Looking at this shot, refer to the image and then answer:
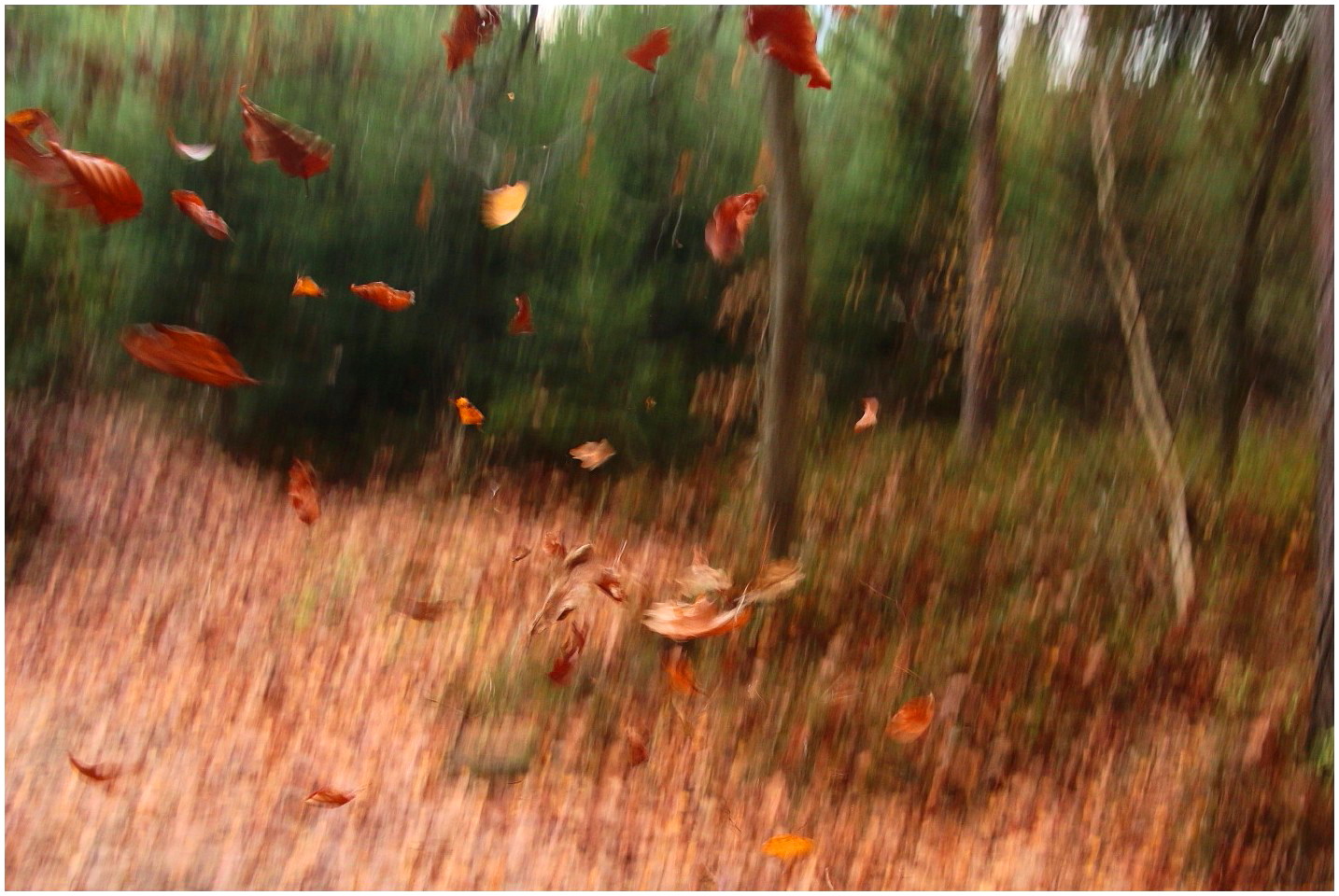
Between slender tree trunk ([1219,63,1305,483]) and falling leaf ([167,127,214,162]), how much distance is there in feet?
6.04

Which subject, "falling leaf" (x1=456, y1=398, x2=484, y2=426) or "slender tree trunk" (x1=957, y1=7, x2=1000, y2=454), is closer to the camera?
"slender tree trunk" (x1=957, y1=7, x2=1000, y2=454)

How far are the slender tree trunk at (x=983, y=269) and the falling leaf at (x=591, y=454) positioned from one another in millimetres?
650

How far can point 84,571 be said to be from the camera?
5.76 ft

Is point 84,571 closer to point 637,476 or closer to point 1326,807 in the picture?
point 637,476

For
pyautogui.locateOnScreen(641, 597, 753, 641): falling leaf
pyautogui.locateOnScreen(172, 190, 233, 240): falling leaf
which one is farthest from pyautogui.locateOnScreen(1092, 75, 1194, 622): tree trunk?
pyautogui.locateOnScreen(172, 190, 233, 240): falling leaf

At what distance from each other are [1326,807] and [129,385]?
2.10 meters

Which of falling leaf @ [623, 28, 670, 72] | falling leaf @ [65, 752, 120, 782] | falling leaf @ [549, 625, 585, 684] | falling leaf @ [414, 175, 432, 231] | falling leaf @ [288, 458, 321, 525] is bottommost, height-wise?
falling leaf @ [65, 752, 120, 782]

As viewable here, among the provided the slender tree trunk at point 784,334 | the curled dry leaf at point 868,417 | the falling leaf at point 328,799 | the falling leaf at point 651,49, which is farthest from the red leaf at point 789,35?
the falling leaf at point 328,799

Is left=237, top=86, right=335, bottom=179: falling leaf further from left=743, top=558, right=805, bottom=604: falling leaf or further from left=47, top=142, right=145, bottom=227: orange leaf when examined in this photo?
left=743, top=558, right=805, bottom=604: falling leaf

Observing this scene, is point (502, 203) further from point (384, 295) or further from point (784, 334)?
point (784, 334)

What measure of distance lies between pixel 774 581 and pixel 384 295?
3.09 feet

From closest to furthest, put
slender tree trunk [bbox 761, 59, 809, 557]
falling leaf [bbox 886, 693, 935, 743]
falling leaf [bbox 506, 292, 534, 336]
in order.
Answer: falling leaf [bbox 886, 693, 935, 743], slender tree trunk [bbox 761, 59, 809, 557], falling leaf [bbox 506, 292, 534, 336]

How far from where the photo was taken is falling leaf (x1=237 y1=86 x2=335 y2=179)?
1692 mm

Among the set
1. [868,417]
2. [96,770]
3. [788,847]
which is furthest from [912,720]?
[96,770]
